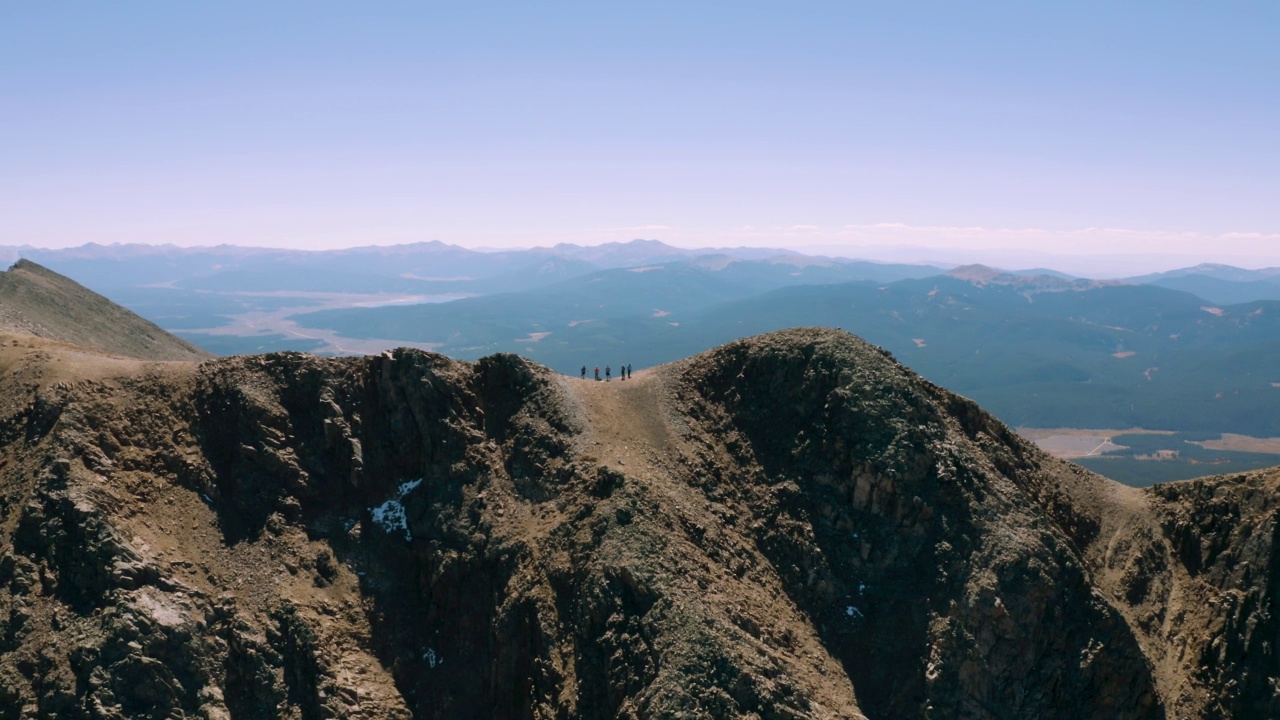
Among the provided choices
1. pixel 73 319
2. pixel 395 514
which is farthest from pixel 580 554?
pixel 73 319

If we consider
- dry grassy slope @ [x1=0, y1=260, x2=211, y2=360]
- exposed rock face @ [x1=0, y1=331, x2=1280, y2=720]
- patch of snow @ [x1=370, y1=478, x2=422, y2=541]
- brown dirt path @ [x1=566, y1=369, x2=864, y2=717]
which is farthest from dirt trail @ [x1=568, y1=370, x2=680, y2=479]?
dry grassy slope @ [x1=0, y1=260, x2=211, y2=360]

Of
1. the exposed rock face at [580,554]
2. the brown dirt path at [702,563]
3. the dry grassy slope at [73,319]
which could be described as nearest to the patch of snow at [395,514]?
the exposed rock face at [580,554]

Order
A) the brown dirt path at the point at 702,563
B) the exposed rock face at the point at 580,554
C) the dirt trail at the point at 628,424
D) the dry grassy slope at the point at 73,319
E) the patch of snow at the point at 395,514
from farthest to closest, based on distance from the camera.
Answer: the dry grassy slope at the point at 73,319
the dirt trail at the point at 628,424
the patch of snow at the point at 395,514
the brown dirt path at the point at 702,563
the exposed rock face at the point at 580,554

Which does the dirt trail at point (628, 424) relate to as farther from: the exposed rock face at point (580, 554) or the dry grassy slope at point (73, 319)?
the dry grassy slope at point (73, 319)

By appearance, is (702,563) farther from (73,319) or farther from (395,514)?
(73,319)

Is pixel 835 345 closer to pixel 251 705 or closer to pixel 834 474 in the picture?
pixel 834 474

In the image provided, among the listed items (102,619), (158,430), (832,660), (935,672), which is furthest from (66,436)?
(935,672)
